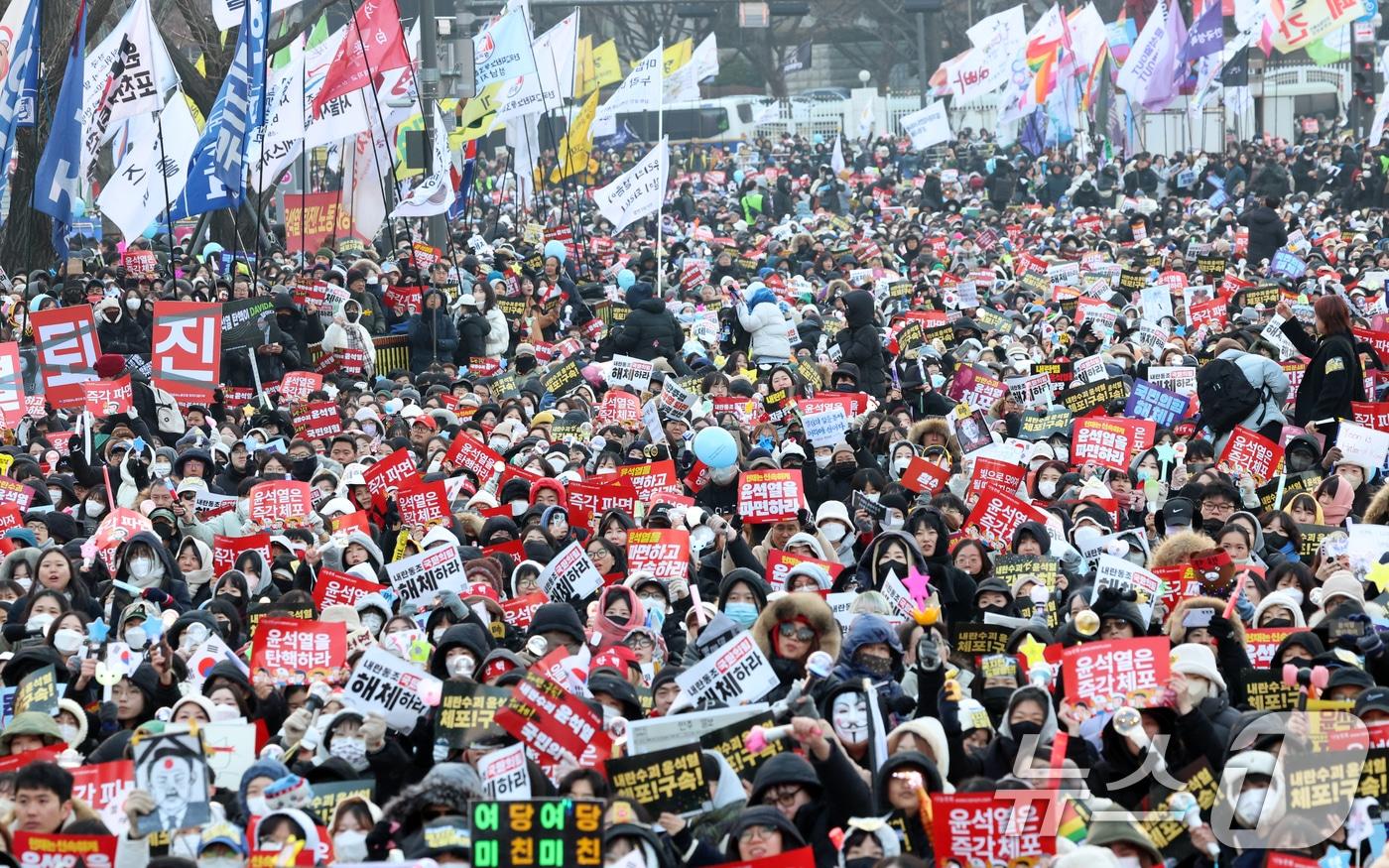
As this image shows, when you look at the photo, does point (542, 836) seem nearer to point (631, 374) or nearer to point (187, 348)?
point (187, 348)

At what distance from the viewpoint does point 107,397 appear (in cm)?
1619

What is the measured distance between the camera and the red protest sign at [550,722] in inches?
293

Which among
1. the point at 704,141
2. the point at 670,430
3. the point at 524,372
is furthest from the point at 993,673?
the point at 704,141

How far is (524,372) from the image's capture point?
65.4 ft

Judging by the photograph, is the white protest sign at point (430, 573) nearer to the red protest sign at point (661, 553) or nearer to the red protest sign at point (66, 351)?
the red protest sign at point (661, 553)

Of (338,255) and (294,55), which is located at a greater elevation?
(294,55)

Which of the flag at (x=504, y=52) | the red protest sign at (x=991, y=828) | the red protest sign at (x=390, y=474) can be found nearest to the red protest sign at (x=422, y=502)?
the red protest sign at (x=390, y=474)

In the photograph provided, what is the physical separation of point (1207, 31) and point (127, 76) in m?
20.8

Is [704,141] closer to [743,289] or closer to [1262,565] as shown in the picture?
[743,289]

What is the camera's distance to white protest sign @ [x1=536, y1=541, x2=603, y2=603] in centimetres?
1090

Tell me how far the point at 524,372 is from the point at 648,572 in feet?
30.0

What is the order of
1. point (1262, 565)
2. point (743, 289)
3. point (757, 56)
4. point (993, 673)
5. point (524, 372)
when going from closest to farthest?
1. point (993, 673)
2. point (1262, 565)
3. point (524, 372)
4. point (743, 289)
5. point (757, 56)

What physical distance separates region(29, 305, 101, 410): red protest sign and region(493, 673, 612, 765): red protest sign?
10265 mm

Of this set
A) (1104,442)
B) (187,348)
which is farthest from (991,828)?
(187,348)
